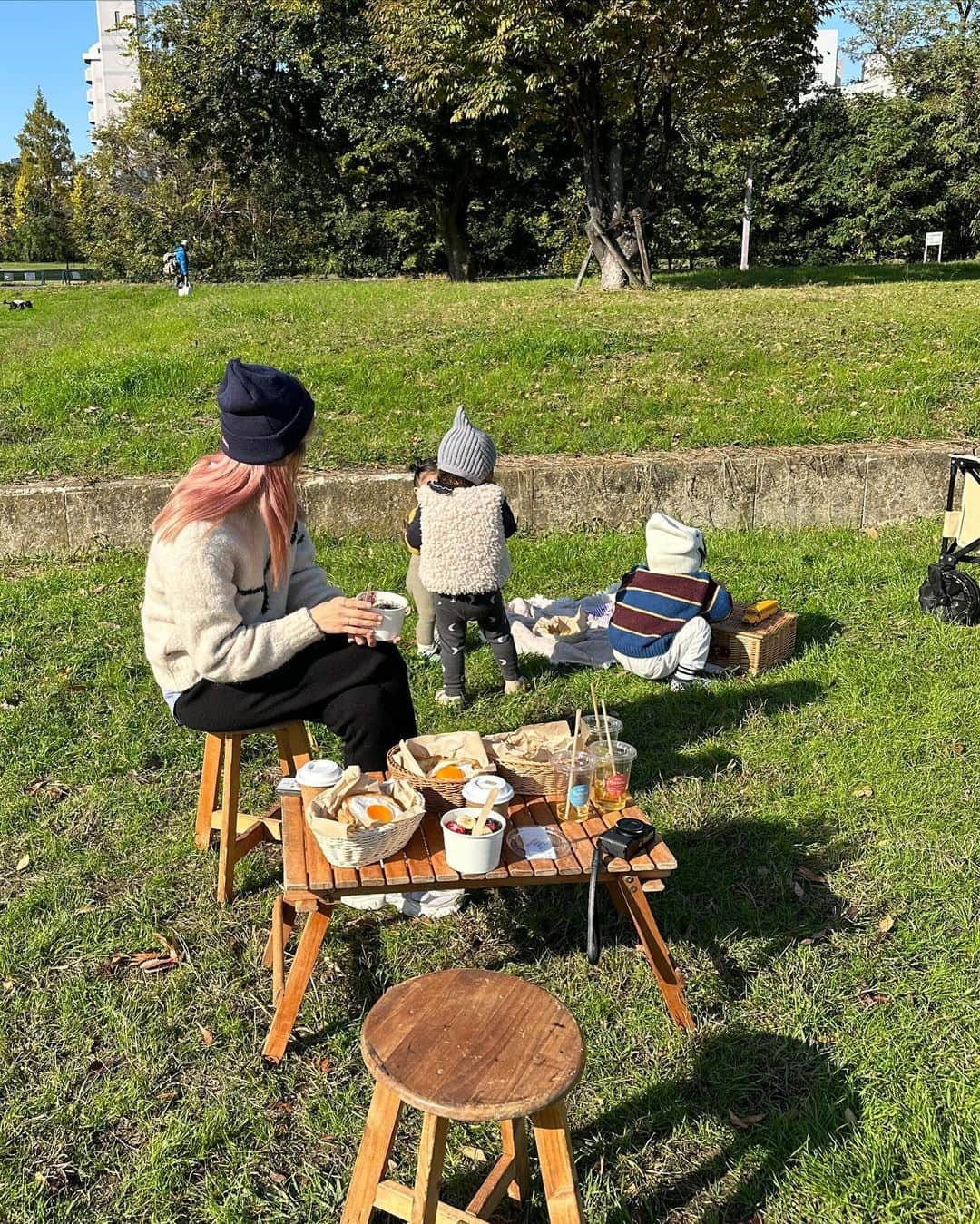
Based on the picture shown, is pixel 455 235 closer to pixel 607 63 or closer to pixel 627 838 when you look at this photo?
pixel 607 63

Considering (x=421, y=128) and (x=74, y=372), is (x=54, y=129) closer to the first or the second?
(x=421, y=128)

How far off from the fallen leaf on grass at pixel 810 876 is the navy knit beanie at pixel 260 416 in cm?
229

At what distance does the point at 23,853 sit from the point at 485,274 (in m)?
29.1

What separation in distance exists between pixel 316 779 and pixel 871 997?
1.76m

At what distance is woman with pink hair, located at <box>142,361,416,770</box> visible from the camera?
9.60 ft

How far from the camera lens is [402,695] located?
324cm

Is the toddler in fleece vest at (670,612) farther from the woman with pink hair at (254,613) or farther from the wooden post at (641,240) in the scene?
the wooden post at (641,240)

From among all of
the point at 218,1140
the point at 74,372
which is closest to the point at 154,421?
the point at 74,372

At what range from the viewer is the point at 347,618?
3.00 meters

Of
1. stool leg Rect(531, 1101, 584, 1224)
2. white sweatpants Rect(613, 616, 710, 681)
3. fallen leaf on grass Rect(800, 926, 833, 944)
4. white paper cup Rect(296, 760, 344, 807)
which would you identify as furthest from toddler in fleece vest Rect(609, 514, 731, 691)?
stool leg Rect(531, 1101, 584, 1224)

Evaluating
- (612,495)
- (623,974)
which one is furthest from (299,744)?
(612,495)

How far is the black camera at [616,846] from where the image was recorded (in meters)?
2.48

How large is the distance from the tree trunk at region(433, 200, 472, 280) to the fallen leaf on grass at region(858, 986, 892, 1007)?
2650 cm

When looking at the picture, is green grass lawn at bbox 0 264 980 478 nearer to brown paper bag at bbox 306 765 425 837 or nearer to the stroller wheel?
the stroller wheel
